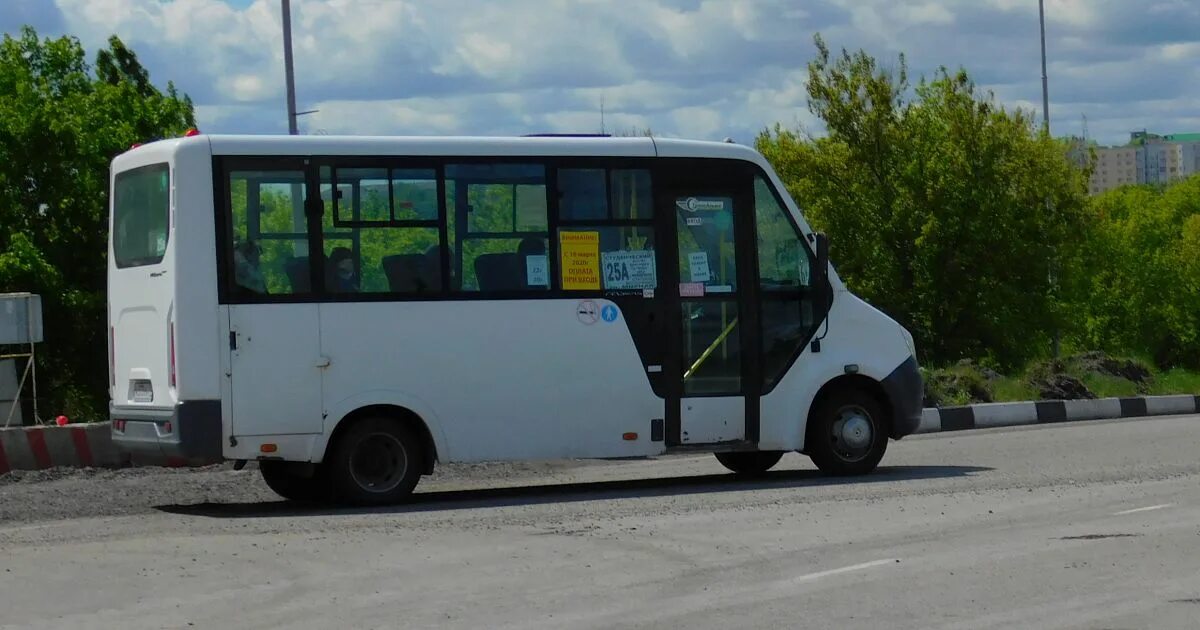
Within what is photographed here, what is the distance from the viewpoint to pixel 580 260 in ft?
46.7

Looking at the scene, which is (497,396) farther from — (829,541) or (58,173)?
(58,173)

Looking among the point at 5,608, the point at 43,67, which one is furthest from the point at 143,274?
the point at 43,67

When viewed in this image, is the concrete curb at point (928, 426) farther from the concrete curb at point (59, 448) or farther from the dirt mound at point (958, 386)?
the dirt mound at point (958, 386)

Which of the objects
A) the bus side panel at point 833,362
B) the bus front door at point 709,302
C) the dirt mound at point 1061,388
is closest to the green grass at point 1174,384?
the dirt mound at point 1061,388

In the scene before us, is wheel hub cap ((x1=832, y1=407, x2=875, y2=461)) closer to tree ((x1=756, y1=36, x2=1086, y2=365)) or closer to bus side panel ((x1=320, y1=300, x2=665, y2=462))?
bus side panel ((x1=320, y1=300, x2=665, y2=462))

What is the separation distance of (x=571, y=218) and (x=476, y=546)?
3.96m

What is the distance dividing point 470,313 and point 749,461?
3.69m

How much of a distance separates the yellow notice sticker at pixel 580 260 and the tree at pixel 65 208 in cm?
1804

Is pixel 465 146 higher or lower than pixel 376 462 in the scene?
higher

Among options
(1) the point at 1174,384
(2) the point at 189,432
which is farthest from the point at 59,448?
(1) the point at 1174,384

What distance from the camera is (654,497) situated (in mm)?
14016

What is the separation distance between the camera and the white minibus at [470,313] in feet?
43.4

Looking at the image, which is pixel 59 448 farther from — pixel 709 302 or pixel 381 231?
pixel 709 302

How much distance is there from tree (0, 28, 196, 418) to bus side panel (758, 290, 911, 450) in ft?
59.9
